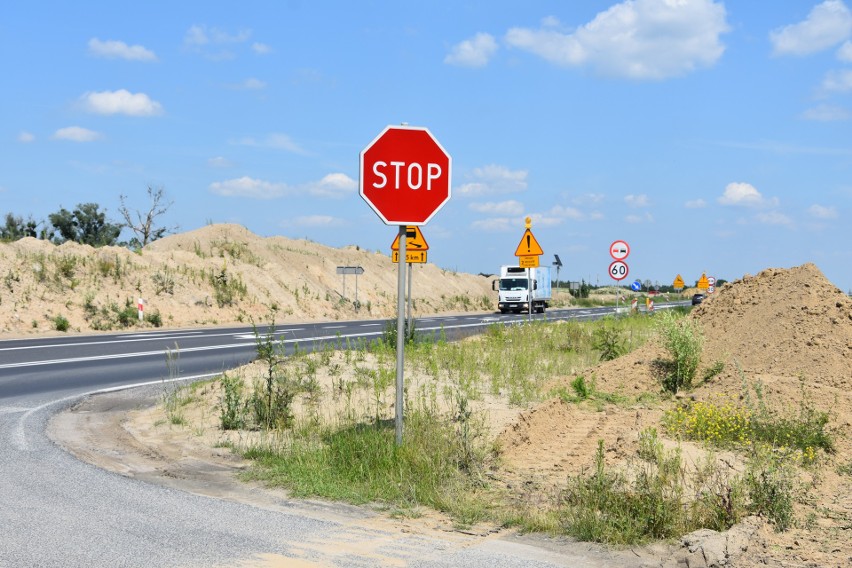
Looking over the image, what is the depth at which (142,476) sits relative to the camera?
789 centimetres

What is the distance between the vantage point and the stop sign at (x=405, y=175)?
306 inches

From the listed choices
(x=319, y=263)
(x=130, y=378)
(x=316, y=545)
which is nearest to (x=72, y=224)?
(x=319, y=263)

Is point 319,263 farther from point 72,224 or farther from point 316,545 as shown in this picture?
point 316,545

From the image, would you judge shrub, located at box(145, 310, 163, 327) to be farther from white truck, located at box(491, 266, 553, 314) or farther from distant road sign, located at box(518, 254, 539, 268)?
white truck, located at box(491, 266, 553, 314)

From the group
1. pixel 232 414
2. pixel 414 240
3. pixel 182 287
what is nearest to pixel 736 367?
pixel 232 414

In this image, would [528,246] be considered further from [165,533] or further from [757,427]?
[165,533]

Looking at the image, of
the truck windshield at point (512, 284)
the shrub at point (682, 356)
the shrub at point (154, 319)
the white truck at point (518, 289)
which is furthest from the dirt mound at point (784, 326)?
the truck windshield at point (512, 284)

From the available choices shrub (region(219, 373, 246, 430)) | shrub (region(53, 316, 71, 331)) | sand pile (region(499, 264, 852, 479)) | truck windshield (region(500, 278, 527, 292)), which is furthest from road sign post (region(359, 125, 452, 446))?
truck windshield (region(500, 278, 527, 292))

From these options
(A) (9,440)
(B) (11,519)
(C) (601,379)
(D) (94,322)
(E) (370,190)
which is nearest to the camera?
(B) (11,519)

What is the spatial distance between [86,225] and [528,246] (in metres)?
56.1

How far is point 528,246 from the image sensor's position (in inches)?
885

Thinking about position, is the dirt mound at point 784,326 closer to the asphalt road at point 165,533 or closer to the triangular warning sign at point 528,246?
the asphalt road at point 165,533

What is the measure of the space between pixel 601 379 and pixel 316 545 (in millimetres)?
7382

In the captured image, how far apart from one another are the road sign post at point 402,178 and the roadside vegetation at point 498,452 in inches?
28.0
